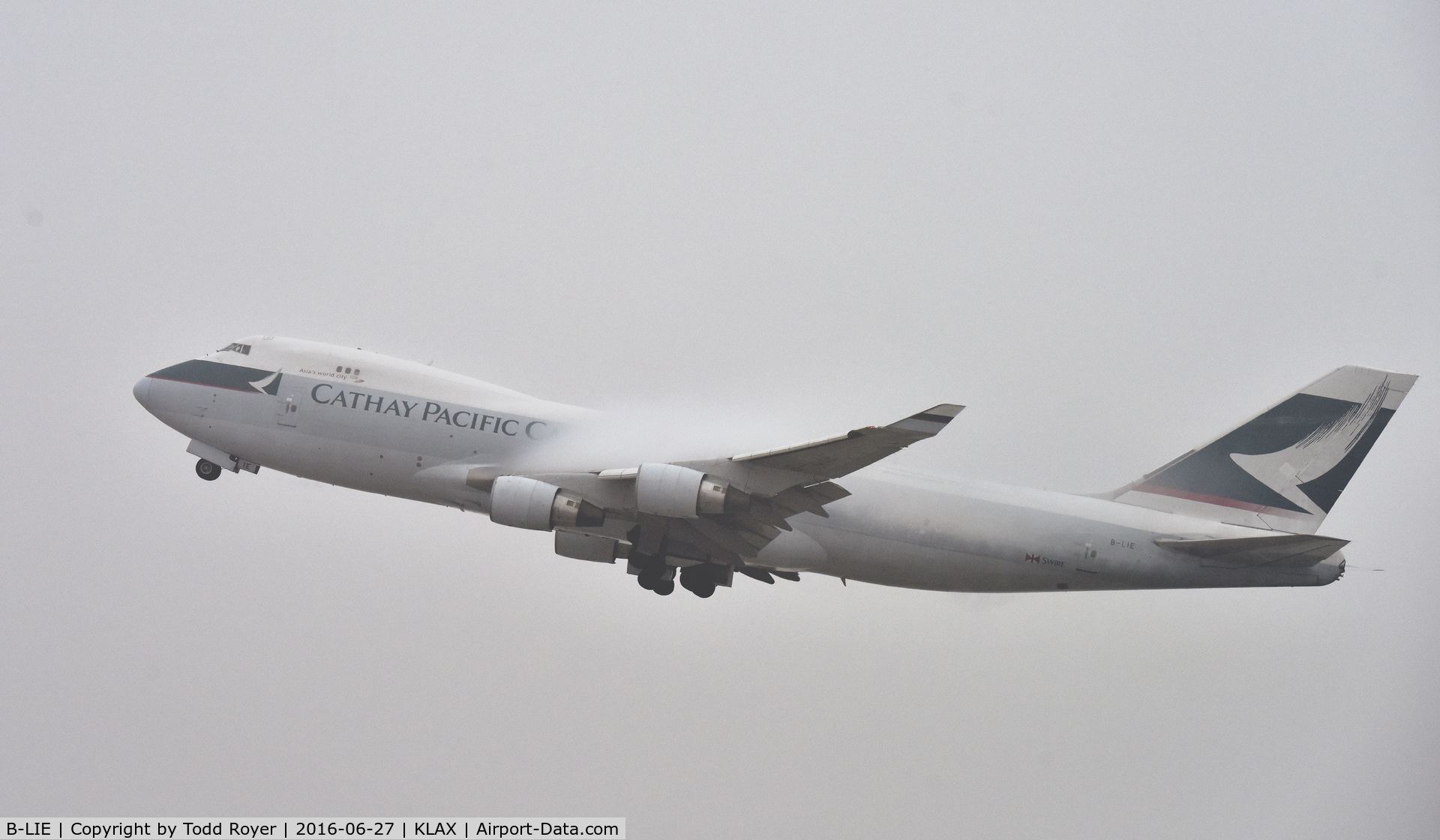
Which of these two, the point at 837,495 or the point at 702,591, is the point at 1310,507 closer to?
the point at 837,495

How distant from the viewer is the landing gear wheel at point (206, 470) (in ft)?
115

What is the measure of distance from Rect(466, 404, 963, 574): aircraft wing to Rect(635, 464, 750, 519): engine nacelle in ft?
0.06

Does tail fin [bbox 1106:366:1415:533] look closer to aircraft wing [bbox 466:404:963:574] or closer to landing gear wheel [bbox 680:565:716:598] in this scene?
aircraft wing [bbox 466:404:963:574]

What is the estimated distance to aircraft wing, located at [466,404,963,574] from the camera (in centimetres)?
2752

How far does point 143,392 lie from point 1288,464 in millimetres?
31224

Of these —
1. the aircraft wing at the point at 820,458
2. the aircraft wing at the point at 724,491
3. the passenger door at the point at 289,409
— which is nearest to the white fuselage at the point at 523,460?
the passenger door at the point at 289,409

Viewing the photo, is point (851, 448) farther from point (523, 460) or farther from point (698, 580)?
point (523, 460)

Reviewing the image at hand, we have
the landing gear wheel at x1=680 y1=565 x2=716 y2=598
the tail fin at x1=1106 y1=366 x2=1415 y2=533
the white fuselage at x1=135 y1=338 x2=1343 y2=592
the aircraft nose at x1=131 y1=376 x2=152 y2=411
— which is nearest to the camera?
the white fuselage at x1=135 y1=338 x2=1343 y2=592

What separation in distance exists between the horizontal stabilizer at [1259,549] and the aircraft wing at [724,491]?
331 inches

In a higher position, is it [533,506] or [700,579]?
[533,506]

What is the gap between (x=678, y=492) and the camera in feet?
93.9

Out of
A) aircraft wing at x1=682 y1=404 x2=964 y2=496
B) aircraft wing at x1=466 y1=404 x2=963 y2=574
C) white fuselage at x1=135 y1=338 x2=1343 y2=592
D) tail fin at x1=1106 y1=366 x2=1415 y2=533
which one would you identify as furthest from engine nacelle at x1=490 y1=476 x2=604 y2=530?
tail fin at x1=1106 y1=366 x2=1415 y2=533

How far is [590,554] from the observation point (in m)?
33.8

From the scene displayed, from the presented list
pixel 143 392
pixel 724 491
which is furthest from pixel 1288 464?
pixel 143 392
